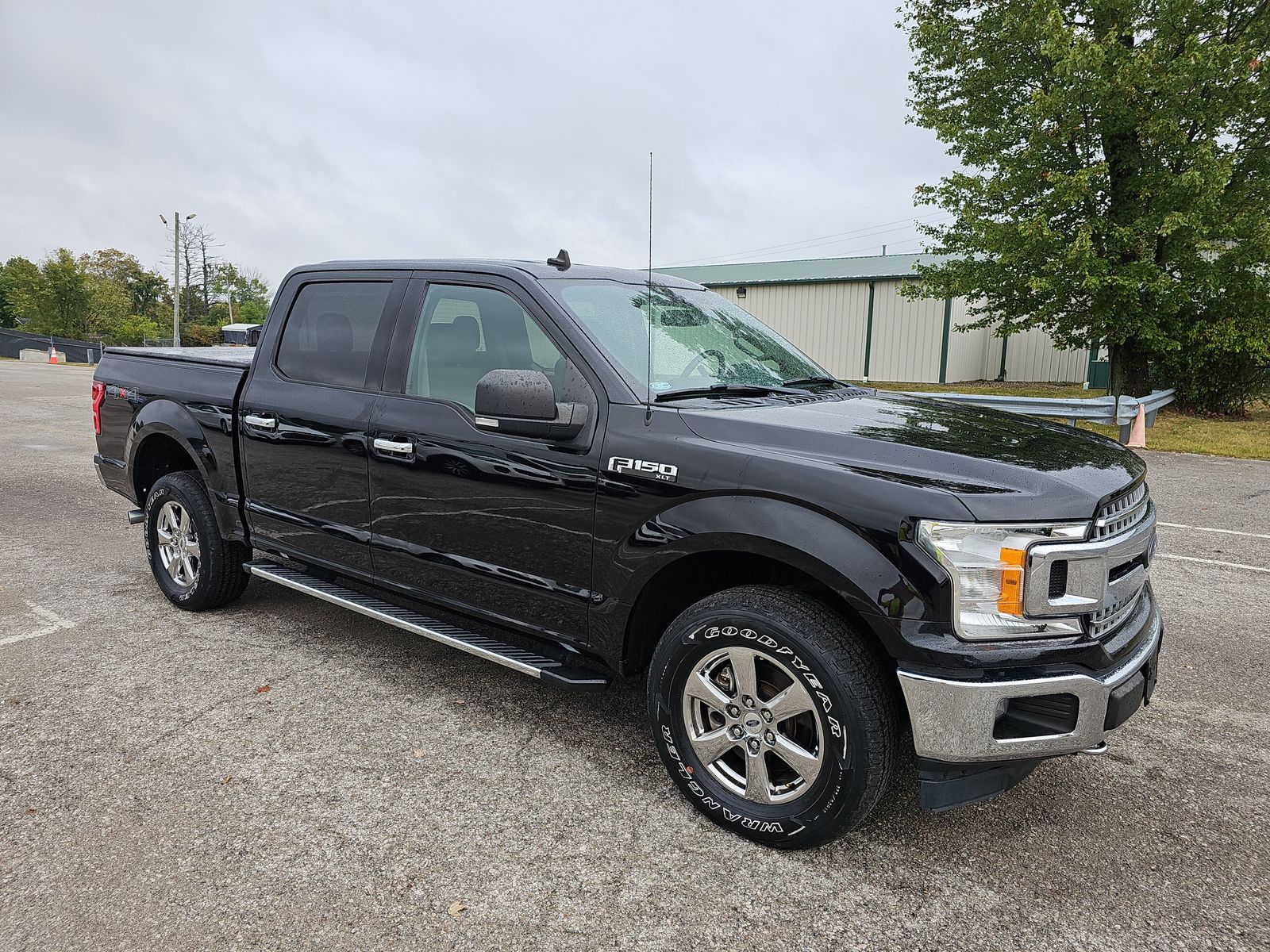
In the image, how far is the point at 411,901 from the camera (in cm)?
246

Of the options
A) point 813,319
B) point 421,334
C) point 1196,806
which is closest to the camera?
point 1196,806

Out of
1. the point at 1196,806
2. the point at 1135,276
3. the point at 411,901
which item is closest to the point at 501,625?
the point at 411,901

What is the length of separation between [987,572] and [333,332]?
10.3ft

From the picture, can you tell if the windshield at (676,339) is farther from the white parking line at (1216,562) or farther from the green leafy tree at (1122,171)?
the green leafy tree at (1122,171)

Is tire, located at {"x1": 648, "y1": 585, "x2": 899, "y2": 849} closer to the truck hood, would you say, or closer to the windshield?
the truck hood

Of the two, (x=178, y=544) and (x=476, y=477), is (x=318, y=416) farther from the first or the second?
(x=178, y=544)

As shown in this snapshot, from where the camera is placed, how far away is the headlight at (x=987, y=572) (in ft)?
7.73

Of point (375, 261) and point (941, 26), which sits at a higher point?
point (941, 26)

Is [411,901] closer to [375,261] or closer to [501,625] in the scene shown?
[501,625]

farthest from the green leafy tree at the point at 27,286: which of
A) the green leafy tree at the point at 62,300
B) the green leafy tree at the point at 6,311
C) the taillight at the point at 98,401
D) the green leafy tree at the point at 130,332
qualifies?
the taillight at the point at 98,401

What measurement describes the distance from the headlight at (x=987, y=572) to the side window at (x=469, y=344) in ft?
5.06

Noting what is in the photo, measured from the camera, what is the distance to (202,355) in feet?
16.5

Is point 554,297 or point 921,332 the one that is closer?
point 554,297

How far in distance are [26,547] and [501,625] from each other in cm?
483
